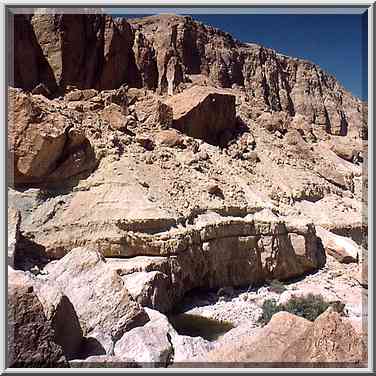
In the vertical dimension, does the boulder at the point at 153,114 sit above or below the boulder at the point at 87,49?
below

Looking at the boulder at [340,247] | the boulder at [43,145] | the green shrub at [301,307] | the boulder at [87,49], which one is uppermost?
the boulder at [87,49]

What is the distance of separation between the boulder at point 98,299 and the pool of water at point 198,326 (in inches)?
155

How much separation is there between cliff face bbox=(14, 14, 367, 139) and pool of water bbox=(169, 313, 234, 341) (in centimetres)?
770

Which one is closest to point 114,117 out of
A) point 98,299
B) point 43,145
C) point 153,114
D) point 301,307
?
point 153,114

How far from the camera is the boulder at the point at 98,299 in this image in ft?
34.3

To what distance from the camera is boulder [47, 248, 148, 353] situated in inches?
412

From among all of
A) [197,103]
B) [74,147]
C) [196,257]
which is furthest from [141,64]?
[196,257]

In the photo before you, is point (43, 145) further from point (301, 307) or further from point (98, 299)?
point (301, 307)

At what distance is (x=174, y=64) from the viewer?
41250 millimetres

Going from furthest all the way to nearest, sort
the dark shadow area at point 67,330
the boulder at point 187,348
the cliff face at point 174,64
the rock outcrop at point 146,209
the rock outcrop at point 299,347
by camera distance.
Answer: the cliff face at point 174,64
the boulder at point 187,348
the rock outcrop at point 146,209
the dark shadow area at point 67,330
the rock outcrop at point 299,347

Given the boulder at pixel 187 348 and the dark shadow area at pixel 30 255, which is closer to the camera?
the boulder at pixel 187 348

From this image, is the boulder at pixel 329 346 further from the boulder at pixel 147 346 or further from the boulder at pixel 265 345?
the boulder at pixel 147 346

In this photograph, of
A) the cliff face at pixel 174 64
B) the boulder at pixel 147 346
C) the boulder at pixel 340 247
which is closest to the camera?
the boulder at pixel 147 346

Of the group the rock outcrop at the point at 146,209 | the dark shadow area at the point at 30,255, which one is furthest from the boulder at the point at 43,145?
the dark shadow area at the point at 30,255
